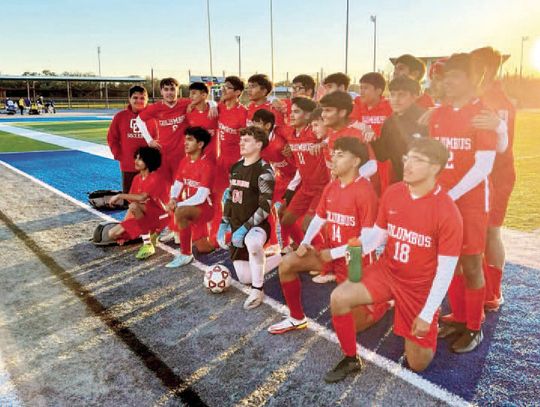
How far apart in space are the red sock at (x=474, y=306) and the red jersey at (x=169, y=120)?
15.1 ft

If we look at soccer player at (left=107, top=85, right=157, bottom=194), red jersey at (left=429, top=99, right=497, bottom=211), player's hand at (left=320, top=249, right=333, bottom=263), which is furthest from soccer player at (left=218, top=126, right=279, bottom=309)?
soccer player at (left=107, top=85, right=157, bottom=194)

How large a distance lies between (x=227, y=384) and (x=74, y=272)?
297cm

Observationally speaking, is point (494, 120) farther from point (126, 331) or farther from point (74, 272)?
point (74, 272)

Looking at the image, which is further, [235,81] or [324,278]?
[235,81]

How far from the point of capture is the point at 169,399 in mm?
3129

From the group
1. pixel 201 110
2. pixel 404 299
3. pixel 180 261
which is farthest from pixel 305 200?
pixel 404 299

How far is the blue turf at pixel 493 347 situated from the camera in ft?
10.5

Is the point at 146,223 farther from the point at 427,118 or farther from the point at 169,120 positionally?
the point at 427,118

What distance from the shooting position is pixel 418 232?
10.8ft

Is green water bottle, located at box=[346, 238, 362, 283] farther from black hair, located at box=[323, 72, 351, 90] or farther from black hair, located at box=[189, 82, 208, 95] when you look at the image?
black hair, located at box=[189, 82, 208, 95]

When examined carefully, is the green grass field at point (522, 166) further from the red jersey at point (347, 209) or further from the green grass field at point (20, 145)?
the red jersey at point (347, 209)

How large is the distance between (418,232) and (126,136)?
17.3 ft

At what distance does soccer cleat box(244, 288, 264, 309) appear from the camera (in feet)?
15.0

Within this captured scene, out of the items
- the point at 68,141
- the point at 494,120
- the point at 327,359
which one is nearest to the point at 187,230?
the point at 327,359
